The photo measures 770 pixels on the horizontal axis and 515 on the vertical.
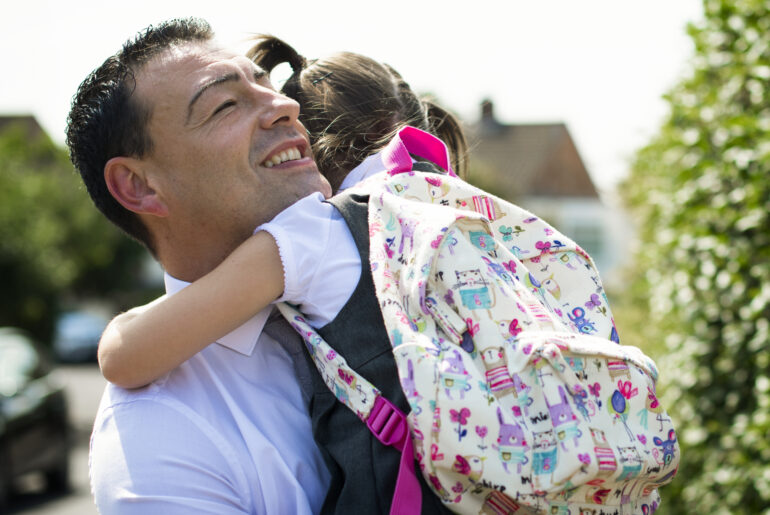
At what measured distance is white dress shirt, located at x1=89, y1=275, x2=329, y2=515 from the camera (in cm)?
188

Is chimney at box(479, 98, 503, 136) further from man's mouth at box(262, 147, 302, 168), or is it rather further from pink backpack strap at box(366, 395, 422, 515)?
pink backpack strap at box(366, 395, 422, 515)

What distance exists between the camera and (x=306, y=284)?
195cm

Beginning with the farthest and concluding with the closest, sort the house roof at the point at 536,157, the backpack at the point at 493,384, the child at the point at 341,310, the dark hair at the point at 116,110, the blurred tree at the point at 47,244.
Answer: the house roof at the point at 536,157
the blurred tree at the point at 47,244
the dark hair at the point at 116,110
the child at the point at 341,310
the backpack at the point at 493,384

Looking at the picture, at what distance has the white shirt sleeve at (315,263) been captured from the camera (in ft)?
6.32

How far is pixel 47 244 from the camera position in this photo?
1847cm

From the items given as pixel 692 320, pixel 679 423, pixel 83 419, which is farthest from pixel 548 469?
pixel 83 419

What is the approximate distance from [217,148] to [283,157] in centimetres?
18

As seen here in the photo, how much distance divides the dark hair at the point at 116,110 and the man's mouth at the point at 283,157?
12.9 inches

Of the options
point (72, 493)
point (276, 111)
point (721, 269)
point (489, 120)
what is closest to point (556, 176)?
point (489, 120)

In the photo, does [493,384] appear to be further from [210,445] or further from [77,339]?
[77,339]

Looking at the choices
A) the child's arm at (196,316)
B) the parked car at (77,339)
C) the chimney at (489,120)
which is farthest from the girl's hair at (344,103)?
the chimney at (489,120)

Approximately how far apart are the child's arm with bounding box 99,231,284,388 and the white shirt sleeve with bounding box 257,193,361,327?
3 centimetres

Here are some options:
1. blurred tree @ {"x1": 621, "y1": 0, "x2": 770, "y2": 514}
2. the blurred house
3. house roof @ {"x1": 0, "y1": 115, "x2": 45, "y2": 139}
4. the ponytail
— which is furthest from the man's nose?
house roof @ {"x1": 0, "y1": 115, "x2": 45, "y2": 139}

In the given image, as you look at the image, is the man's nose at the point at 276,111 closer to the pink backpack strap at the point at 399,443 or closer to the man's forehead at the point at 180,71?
the man's forehead at the point at 180,71
